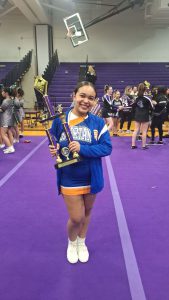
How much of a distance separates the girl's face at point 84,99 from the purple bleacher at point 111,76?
11.0 m

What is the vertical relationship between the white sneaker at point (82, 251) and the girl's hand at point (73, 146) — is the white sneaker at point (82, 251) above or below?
below

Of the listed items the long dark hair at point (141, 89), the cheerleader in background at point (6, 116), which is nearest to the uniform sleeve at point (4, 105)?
the cheerleader in background at point (6, 116)

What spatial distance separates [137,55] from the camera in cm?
1788

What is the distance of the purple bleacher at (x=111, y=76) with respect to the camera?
46.5 feet

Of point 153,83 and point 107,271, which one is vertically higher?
point 153,83

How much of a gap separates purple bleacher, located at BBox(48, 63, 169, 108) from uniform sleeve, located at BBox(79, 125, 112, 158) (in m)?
11.0

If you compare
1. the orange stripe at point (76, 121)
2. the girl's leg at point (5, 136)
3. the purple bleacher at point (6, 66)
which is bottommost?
the girl's leg at point (5, 136)

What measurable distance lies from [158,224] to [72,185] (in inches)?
59.2

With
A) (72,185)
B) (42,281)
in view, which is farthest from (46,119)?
(42,281)

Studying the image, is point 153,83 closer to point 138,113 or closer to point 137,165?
point 138,113

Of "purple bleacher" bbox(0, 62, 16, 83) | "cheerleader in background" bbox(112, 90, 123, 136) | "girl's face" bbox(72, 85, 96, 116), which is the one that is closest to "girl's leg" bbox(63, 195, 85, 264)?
"girl's face" bbox(72, 85, 96, 116)

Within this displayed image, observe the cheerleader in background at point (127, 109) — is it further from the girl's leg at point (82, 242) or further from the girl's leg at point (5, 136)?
the girl's leg at point (82, 242)

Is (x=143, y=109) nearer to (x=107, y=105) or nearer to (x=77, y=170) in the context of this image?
(x=107, y=105)

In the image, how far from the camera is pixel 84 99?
6.86ft
